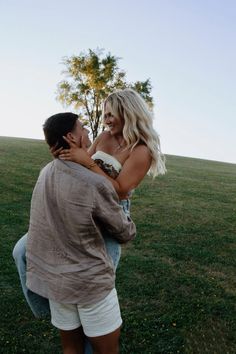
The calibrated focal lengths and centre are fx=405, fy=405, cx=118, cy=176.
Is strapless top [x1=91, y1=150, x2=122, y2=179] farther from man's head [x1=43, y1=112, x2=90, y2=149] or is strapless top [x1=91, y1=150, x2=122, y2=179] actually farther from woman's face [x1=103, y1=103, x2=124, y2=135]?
man's head [x1=43, y1=112, x2=90, y2=149]

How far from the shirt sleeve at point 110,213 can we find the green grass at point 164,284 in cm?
327

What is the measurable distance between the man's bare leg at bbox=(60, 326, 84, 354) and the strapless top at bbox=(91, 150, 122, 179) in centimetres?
126

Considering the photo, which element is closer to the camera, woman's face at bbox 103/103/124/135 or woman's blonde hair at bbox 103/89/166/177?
woman's blonde hair at bbox 103/89/166/177

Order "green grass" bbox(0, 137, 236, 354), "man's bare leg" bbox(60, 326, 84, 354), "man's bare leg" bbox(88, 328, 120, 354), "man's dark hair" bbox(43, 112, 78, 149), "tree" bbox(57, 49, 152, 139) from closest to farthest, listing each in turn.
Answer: "man's dark hair" bbox(43, 112, 78, 149) → "man's bare leg" bbox(88, 328, 120, 354) → "man's bare leg" bbox(60, 326, 84, 354) → "green grass" bbox(0, 137, 236, 354) → "tree" bbox(57, 49, 152, 139)

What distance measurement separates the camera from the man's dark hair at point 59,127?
9.25ft

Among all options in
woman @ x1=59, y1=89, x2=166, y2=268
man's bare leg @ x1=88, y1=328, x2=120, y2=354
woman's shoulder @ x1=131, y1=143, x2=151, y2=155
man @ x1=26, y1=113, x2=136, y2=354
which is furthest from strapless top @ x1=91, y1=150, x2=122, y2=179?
man's bare leg @ x1=88, y1=328, x2=120, y2=354

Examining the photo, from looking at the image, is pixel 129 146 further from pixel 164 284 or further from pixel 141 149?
pixel 164 284

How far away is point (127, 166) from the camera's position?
3344 mm

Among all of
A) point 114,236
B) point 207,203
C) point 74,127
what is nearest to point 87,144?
point 74,127

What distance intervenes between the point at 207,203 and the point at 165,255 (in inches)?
280

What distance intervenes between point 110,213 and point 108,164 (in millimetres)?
747

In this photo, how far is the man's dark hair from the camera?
9.25 feet

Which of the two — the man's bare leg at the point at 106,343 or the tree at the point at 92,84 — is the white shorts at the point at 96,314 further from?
the tree at the point at 92,84

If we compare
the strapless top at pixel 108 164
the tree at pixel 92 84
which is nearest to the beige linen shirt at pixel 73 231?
the strapless top at pixel 108 164
